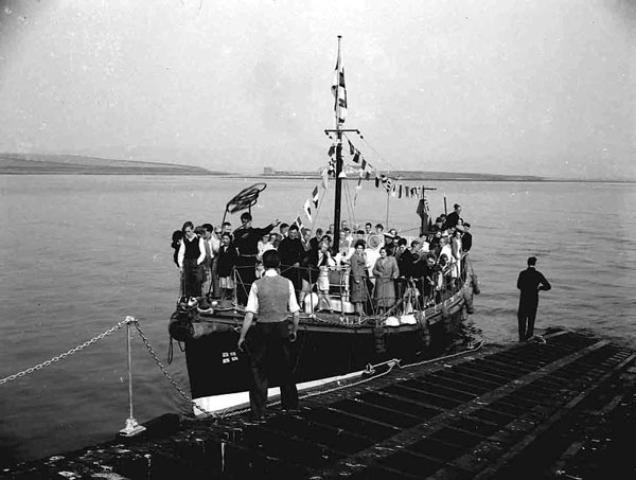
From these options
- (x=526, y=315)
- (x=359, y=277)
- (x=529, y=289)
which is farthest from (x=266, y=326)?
(x=526, y=315)

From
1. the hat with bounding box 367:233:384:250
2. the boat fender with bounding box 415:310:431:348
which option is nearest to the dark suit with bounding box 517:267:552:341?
the boat fender with bounding box 415:310:431:348

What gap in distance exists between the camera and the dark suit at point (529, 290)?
1549cm

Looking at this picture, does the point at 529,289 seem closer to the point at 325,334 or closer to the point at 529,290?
the point at 529,290

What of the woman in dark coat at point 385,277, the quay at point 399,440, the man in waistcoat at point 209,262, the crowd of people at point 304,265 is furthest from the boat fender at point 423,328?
the man in waistcoat at point 209,262

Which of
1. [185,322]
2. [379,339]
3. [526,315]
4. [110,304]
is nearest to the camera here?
[185,322]

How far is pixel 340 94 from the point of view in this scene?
1666 cm

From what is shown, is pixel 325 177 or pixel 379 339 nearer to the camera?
pixel 379 339

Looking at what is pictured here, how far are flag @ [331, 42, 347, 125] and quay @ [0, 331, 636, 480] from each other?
8.67m

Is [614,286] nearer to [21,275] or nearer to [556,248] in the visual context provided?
[556,248]

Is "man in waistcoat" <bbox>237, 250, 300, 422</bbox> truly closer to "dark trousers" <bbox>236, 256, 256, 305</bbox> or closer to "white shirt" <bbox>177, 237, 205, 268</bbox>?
"dark trousers" <bbox>236, 256, 256, 305</bbox>

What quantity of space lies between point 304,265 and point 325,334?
64.2 inches

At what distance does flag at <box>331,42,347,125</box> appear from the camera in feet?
Answer: 54.1

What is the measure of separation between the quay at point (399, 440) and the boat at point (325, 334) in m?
2.00

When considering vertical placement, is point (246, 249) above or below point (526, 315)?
above
